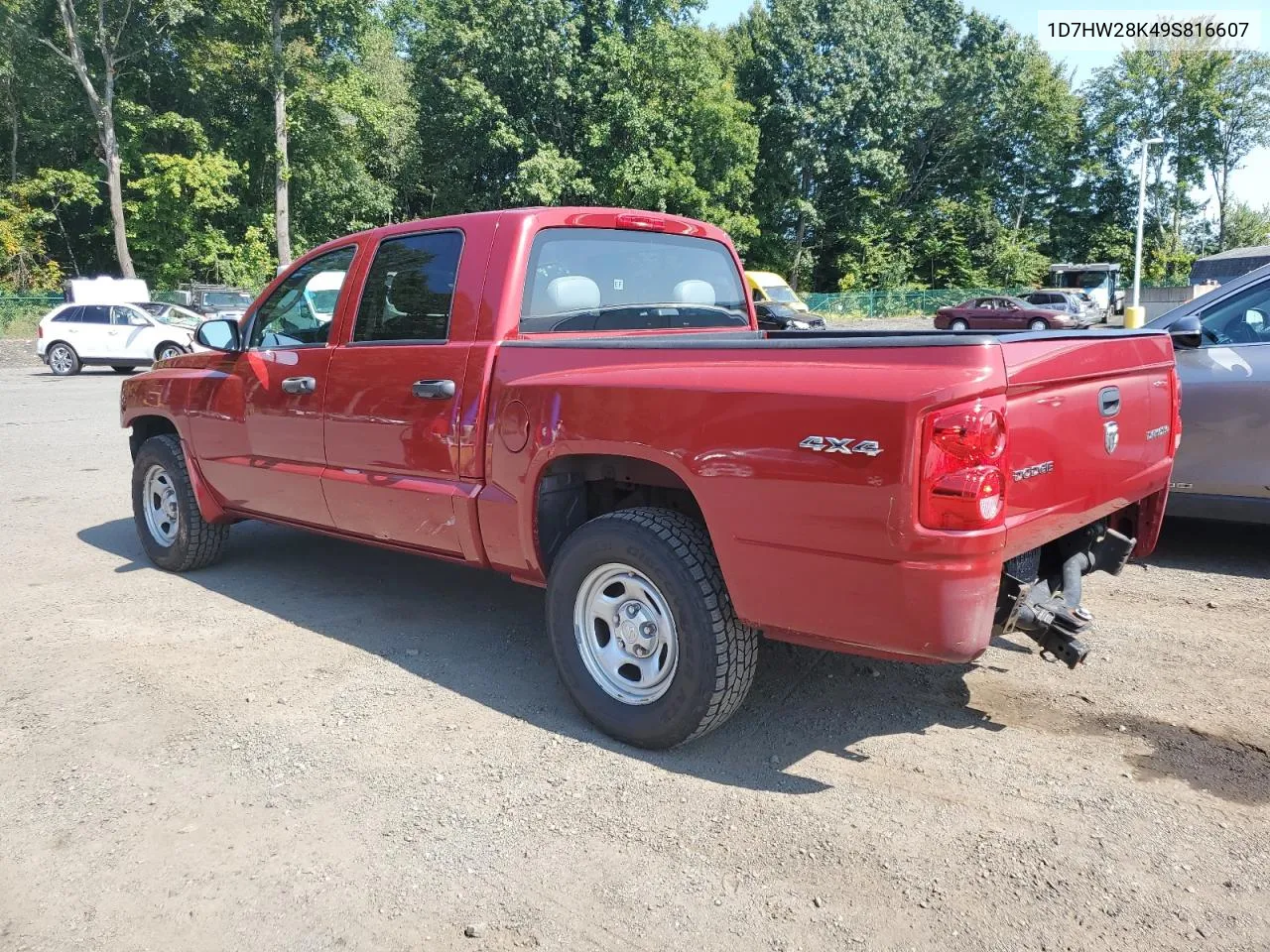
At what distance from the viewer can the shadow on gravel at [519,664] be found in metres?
3.56

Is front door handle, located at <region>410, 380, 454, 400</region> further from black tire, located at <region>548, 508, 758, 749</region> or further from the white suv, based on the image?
the white suv

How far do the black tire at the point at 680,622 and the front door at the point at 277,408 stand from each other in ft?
6.05

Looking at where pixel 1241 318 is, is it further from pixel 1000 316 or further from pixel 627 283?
pixel 1000 316

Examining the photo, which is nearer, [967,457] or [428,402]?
[967,457]

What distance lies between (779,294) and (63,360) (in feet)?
69.6

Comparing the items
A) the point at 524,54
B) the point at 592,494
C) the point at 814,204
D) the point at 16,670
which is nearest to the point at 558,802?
the point at 592,494

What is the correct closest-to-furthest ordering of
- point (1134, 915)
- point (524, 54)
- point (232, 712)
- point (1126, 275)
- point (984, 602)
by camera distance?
point (1134, 915) → point (984, 602) → point (232, 712) → point (524, 54) → point (1126, 275)

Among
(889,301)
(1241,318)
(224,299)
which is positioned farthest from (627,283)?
(889,301)

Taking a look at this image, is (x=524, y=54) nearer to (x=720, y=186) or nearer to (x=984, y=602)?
(x=720, y=186)

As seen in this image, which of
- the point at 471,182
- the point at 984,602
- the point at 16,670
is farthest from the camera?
the point at 471,182

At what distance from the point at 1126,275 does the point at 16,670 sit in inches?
2351

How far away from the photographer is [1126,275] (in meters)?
54.7

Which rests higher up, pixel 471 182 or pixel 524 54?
pixel 524 54

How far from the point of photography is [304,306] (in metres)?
5.03
